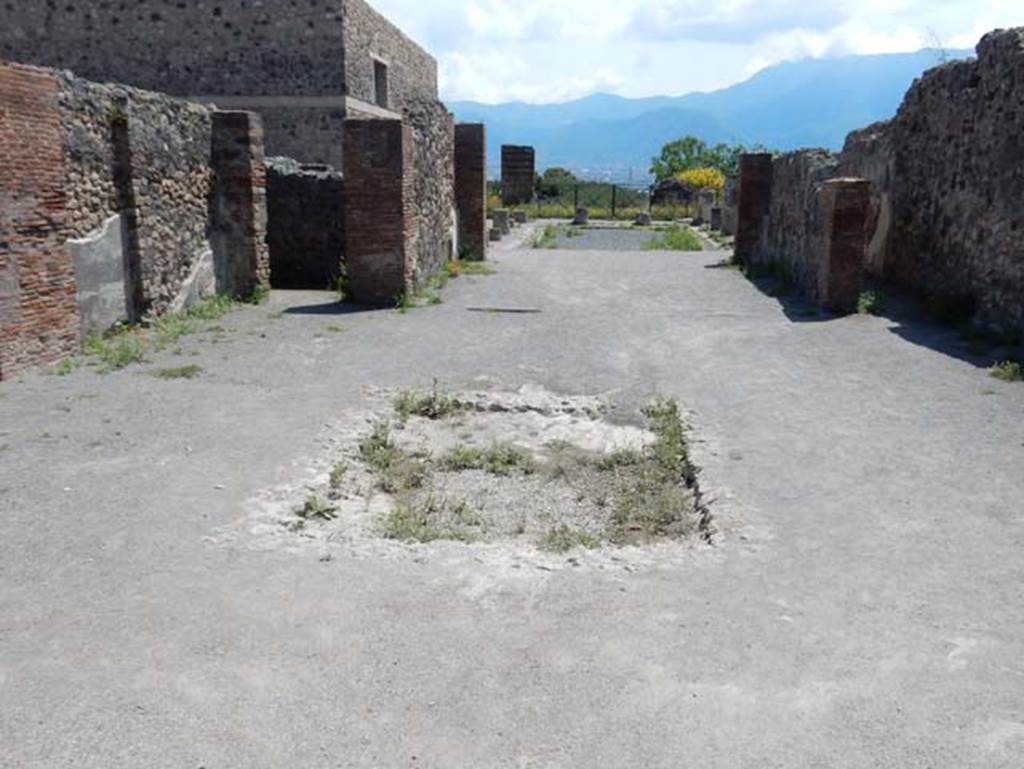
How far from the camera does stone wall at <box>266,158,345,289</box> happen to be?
1360 cm

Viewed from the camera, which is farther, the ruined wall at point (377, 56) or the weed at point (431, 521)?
the ruined wall at point (377, 56)

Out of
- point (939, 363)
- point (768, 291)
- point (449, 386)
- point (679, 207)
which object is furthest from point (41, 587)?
point (679, 207)

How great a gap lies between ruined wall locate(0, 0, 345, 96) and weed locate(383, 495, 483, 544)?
16.4 meters

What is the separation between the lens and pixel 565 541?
4.64 metres

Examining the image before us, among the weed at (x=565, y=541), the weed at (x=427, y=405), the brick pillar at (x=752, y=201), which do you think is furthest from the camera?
the brick pillar at (x=752, y=201)

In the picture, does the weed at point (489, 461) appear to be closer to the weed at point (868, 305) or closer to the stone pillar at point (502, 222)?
the weed at point (868, 305)

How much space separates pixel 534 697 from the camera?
313 cm

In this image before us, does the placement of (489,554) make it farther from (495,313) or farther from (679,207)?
(679,207)

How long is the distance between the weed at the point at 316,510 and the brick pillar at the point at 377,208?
724 cm

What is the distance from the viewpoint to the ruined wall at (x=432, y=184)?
13.3m

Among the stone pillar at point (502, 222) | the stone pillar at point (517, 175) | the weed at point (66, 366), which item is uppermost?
the stone pillar at point (517, 175)

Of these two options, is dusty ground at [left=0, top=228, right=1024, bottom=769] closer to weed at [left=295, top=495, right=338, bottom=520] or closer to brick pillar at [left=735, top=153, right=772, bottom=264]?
weed at [left=295, top=495, right=338, bottom=520]

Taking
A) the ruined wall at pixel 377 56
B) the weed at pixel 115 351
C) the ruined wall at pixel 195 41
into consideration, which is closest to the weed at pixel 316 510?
the weed at pixel 115 351

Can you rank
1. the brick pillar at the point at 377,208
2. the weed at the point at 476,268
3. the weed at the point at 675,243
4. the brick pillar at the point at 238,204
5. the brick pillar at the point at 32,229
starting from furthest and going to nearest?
the weed at the point at 675,243
the weed at the point at 476,268
the brick pillar at the point at 377,208
the brick pillar at the point at 238,204
the brick pillar at the point at 32,229
